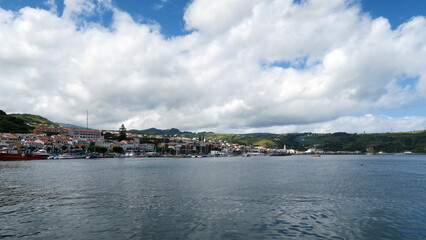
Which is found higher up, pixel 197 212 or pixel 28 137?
pixel 28 137

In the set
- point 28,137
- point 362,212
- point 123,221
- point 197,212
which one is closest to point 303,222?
point 362,212

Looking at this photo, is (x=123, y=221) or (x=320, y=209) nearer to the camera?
(x=123, y=221)

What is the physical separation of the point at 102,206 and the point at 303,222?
1966cm

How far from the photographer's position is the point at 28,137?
199 meters

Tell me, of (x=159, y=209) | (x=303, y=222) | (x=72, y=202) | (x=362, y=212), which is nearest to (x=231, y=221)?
(x=303, y=222)

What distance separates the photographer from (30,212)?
24.4 meters

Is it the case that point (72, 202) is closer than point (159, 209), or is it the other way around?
point (159, 209)

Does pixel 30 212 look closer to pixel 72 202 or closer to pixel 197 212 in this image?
pixel 72 202

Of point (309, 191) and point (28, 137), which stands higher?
point (28, 137)

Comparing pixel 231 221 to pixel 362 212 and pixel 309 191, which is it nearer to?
pixel 362 212

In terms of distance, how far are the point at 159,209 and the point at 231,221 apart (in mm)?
7944

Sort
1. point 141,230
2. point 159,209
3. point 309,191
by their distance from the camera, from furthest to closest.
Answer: point 309,191, point 159,209, point 141,230

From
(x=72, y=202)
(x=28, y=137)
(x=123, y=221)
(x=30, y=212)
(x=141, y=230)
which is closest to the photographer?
(x=141, y=230)

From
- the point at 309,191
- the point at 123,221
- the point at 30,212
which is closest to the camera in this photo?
the point at 123,221
